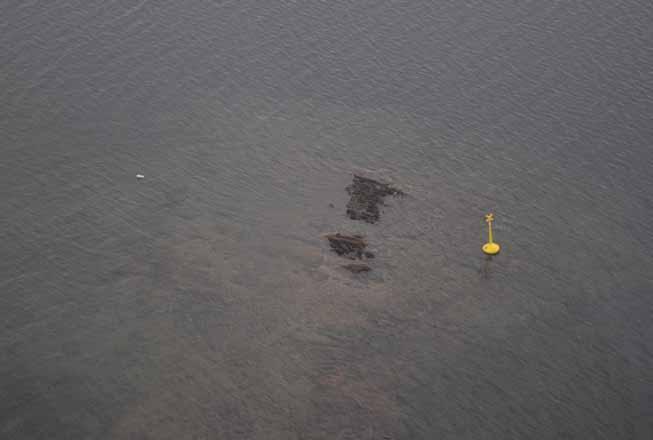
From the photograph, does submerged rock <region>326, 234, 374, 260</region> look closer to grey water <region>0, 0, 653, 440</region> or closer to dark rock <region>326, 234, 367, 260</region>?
dark rock <region>326, 234, 367, 260</region>

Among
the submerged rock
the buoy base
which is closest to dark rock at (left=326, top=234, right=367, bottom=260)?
the submerged rock

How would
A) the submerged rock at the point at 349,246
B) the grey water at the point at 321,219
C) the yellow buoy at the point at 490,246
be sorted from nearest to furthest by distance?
the grey water at the point at 321,219 → the submerged rock at the point at 349,246 → the yellow buoy at the point at 490,246

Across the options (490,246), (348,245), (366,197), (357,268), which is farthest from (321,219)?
(490,246)

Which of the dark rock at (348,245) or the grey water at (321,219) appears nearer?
the grey water at (321,219)

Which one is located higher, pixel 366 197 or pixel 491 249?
pixel 366 197

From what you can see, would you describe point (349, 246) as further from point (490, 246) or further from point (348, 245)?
point (490, 246)

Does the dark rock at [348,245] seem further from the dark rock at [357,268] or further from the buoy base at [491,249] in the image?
the buoy base at [491,249]

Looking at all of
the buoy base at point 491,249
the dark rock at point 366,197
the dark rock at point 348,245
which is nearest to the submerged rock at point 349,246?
the dark rock at point 348,245
